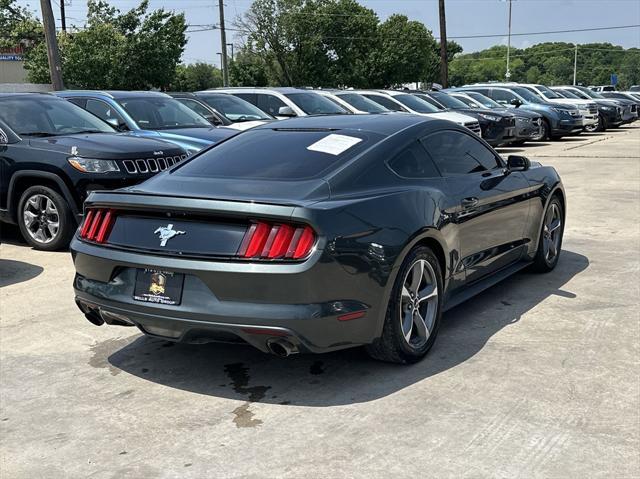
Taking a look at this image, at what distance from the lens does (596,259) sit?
284 inches

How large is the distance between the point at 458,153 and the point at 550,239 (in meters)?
1.79

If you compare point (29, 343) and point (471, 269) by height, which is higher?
point (471, 269)

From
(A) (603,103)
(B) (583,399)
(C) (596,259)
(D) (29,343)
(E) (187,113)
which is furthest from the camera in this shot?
(A) (603,103)

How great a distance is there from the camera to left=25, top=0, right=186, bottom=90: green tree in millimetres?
41969

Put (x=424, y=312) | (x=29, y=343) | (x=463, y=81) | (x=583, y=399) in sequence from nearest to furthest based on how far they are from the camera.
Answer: (x=583, y=399) → (x=424, y=312) → (x=29, y=343) → (x=463, y=81)

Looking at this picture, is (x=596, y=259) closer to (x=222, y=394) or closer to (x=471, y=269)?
(x=471, y=269)

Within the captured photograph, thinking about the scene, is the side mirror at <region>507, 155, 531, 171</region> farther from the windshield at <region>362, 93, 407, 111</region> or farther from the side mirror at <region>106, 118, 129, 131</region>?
the windshield at <region>362, 93, 407, 111</region>

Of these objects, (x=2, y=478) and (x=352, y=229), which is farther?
(x=352, y=229)

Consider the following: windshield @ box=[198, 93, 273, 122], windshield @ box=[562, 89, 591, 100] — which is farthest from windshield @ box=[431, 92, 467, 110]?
windshield @ box=[562, 89, 591, 100]

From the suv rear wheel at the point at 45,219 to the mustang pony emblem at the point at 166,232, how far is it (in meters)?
4.04

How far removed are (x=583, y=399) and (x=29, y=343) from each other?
11.6ft

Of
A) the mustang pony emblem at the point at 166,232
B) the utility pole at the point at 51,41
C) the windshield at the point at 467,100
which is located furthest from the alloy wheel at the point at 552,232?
the windshield at the point at 467,100

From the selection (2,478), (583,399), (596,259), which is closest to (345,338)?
(583,399)

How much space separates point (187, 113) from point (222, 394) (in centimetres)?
732
